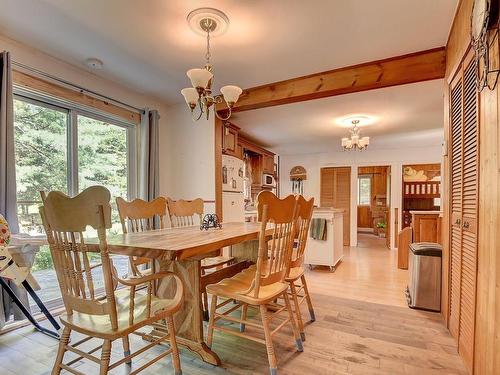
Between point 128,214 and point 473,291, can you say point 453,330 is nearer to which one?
point 473,291

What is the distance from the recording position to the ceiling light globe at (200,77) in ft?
6.21

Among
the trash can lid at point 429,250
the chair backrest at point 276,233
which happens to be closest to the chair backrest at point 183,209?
the chair backrest at point 276,233

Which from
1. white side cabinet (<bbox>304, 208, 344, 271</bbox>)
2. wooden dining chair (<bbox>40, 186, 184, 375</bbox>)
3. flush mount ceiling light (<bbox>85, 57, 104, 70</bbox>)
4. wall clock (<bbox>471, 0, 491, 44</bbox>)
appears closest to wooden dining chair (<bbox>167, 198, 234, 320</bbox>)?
wooden dining chair (<bbox>40, 186, 184, 375</bbox>)

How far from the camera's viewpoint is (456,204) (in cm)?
200

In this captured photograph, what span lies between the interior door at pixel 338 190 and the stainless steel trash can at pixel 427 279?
3.80m

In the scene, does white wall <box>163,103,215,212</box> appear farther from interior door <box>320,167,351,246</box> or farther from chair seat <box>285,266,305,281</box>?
interior door <box>320,167,351,246</box>

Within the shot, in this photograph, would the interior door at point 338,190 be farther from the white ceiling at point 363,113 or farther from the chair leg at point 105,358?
the chair leg at point 105,358

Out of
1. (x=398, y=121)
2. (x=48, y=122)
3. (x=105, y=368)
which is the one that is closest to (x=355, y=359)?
(x=105, y=368)

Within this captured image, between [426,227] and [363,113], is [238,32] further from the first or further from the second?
[426,227]

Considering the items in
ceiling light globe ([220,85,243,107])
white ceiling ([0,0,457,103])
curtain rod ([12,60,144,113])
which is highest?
white ceiling ([0,0,457,103])

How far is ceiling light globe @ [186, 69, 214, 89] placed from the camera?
189 centimetres

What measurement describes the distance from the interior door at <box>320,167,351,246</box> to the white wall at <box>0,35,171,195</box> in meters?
4.16

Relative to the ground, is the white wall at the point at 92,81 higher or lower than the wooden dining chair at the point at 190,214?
higher

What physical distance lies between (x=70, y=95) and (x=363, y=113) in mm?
3685
